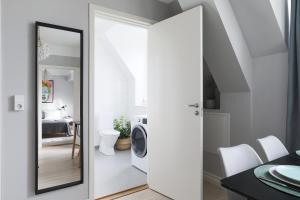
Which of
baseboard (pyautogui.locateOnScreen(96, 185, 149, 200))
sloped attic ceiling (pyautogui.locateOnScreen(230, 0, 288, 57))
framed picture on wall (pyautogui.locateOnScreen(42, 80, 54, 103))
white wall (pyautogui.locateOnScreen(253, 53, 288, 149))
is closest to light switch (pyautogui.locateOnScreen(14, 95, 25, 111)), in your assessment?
framed picture on wall (pyautogui.locateOnScreen(42, 80, 54, 103))

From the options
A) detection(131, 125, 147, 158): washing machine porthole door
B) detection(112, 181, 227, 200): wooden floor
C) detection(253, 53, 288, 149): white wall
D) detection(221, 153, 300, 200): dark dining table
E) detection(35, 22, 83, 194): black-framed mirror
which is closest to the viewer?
detection(221, 153, 300, 200): dark dining table

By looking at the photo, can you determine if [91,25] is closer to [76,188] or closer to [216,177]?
[76,188]

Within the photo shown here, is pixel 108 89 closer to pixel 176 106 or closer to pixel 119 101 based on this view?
pixel 119 101

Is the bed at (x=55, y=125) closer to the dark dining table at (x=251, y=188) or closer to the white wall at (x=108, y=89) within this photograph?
the dark dining table at (x=251, y=188)

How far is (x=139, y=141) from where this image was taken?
10.8 ft

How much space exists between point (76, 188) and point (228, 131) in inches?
73.5

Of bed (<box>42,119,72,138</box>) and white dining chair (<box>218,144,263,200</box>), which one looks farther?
bed (<box>42,119,72,138</box>)

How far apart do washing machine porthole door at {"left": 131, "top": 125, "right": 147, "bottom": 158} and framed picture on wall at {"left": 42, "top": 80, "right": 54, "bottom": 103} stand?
1481 mm

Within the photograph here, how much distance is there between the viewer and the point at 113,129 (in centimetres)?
475

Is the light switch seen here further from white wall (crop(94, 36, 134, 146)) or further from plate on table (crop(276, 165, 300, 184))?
white wall (crop(94, 36, 134, 146))

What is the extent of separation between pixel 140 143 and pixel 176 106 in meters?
1.22

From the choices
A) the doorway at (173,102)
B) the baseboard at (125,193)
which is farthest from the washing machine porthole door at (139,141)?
the baseboard at (125,193)

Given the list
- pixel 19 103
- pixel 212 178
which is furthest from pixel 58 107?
pixel 212 178

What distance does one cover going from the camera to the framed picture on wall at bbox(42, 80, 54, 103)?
6.57 ft
